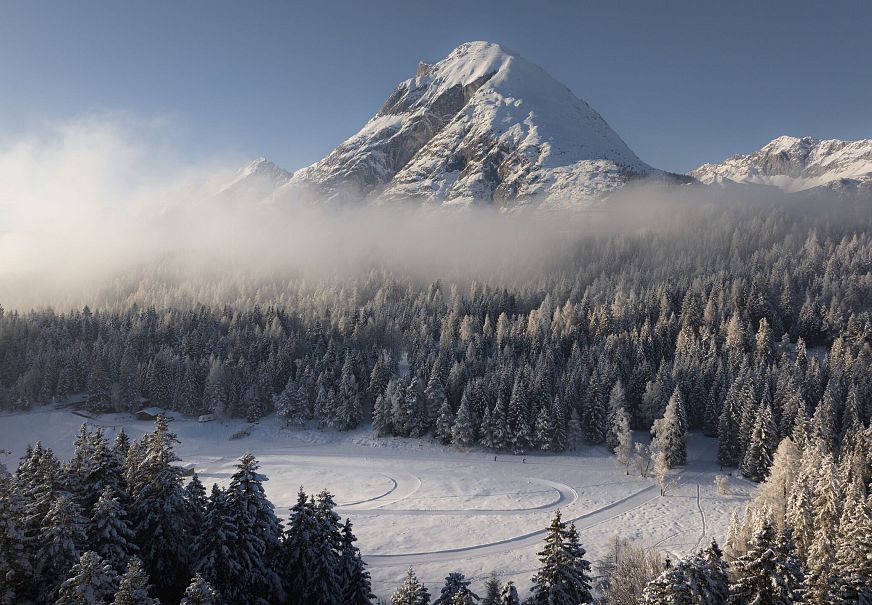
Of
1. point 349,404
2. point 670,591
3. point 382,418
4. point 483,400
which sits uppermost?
point 670,591

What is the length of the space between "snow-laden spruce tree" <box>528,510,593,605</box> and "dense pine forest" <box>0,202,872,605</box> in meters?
0.11

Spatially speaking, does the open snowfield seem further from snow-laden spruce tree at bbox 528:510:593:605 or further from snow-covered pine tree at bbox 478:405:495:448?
snow-laden spruce tree at bbox 528:510:593:605

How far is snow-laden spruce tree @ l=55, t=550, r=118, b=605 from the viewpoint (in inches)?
845

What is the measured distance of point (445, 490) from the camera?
240ft

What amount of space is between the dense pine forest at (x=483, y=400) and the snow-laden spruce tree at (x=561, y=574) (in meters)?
0.11

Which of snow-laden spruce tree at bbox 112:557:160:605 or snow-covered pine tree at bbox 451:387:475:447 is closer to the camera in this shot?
snow-laden spruce tree at bbox 112:557:160:605

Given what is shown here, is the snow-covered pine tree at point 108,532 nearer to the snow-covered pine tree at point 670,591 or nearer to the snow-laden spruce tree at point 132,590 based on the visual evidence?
the snow-laden spruce tree at point 132,590

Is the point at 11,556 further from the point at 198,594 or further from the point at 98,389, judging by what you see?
the point at 98,389

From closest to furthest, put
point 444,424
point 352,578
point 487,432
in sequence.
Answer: point 352,578, point 487,432, point 444,424

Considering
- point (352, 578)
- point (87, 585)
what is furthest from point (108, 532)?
point (352, 578)

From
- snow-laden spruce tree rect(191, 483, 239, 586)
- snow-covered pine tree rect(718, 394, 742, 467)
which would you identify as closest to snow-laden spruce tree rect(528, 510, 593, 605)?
snow-laden spruce tree rect(191, 483, 239, 586)

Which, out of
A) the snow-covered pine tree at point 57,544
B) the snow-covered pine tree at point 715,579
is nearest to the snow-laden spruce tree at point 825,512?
the snow-covered pine tree at point 715,579

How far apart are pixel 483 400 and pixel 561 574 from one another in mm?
71786

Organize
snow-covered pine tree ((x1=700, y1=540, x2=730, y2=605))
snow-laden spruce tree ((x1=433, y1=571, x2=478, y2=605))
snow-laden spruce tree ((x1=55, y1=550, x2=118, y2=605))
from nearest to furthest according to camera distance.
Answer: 1. snow-laden spruce tree ((x1=55, y1=550, x2=118, y2=605))
2. snow-covered pine tree ((x1=700, y1=540, x2=730, y2=605))
3. snow-laden spruce tree ((x1=433, y1=571, x2=478, y2=605))
